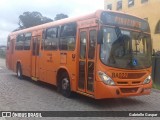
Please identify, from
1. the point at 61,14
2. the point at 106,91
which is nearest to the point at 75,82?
the point at 106,91

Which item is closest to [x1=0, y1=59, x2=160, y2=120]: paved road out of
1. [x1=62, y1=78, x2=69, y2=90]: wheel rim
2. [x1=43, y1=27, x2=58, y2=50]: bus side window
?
[x1=62, y1=78, x2=69, y2=90]: wheel rim

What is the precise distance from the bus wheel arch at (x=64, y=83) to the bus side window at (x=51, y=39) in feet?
3.96

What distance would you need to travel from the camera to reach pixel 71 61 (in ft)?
38.5

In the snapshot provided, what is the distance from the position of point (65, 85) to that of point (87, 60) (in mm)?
2018

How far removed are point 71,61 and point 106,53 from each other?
1929 millimetres

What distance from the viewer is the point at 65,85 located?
1235 cm

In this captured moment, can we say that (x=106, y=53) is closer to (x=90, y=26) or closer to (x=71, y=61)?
(x=90, y=26)

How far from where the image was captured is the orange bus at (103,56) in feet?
33.3

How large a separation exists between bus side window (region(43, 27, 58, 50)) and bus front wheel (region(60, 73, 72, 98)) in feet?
4.87

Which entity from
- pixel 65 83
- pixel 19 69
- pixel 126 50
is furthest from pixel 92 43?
pixel 19 69

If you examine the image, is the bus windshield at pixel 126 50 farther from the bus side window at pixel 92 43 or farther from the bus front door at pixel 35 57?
the bus front door at pixel 35 57

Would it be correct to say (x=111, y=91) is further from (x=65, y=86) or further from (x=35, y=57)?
(x=35, y=57)

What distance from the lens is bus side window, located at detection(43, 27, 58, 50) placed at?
1352cm

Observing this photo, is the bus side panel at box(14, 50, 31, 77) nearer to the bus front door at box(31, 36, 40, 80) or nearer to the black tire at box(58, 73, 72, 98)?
the bus front door at box(31, 36, 40, 80)
